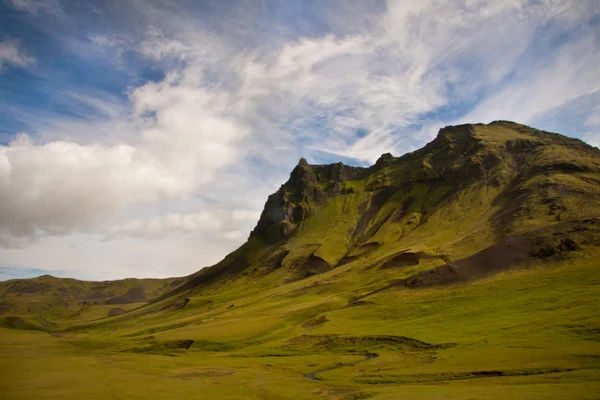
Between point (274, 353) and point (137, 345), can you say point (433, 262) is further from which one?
point (137, 345)

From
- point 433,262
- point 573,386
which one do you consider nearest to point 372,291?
point 433,262

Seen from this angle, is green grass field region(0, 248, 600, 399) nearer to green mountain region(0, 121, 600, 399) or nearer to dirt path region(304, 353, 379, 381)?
green mountain region(0, 121, 600, 399)

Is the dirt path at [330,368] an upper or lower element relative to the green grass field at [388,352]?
lower

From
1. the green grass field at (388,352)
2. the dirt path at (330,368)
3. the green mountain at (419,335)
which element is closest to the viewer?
the green grass field at (388,352)

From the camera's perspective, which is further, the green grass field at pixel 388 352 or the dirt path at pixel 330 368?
the dirt path at pixel 330 368

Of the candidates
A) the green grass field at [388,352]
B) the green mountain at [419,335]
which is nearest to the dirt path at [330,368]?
the green mountain at [419,335]

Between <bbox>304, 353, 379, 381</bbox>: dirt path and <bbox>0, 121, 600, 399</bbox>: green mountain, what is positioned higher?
<bbox>0, 121, 600, 399</bbox>: green mountain

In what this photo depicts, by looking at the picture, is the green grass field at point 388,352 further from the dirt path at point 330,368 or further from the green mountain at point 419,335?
the dirt path at point 330,368

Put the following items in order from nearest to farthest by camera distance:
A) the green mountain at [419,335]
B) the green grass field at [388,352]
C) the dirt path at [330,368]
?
the green grass field at [388,352] < the green mountain at [419,335] < the dirt path at [330,368]

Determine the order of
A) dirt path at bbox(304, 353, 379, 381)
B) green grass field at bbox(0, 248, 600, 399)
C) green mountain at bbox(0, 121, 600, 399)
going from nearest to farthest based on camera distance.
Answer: green grass field at bbox(0, 248, 600, 399)
green mountain at bbox(0, 121, 600, 399)
dirt path at bbox(304, 353, 379, 381)

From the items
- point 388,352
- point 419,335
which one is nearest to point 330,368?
point 388,352

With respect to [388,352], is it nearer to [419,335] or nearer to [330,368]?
[419,335]

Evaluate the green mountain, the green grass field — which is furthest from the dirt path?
the green grass field

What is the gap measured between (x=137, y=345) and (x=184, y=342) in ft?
71.3
